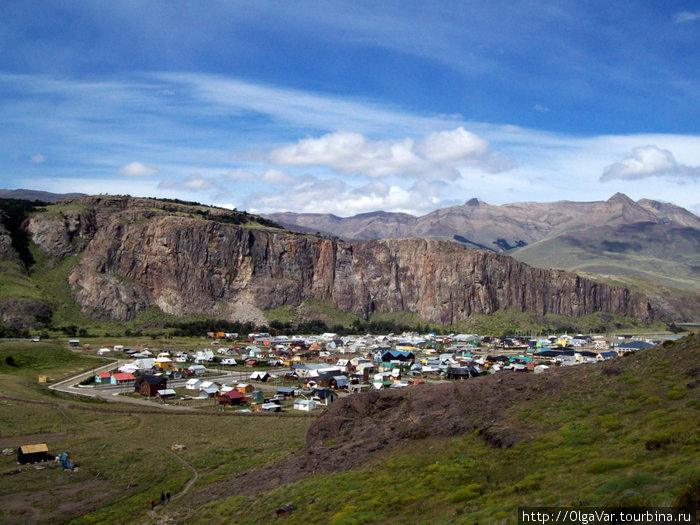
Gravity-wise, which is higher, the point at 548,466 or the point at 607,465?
the point at 607,465

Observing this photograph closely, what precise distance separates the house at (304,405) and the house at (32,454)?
27911 mm

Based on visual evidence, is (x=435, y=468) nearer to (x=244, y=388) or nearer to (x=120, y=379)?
(x=244, y=388)

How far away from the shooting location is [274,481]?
32531 mm

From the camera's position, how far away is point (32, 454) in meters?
41.9

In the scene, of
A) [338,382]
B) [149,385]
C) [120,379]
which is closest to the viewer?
[149,385]

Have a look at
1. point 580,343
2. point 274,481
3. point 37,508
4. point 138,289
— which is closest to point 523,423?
point 274,481

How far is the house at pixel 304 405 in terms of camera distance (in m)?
65.1

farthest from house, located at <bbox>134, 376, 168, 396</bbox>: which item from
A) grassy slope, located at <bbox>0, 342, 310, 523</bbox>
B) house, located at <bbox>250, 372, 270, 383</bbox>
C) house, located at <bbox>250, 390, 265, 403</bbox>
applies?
house, located at <bbox>250, 372, 270, 383</bbox>

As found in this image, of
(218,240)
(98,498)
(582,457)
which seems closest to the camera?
(582,457)

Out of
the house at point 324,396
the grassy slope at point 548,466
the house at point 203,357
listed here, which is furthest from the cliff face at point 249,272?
the grassy slope at point 548,466

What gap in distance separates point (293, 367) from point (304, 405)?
3093 centimetres

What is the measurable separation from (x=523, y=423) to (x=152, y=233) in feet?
510

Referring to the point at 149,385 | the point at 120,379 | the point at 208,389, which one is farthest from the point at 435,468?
the point at 120,379

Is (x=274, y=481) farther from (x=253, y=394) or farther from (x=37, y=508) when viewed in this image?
(x=253, y=394)
